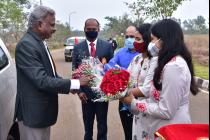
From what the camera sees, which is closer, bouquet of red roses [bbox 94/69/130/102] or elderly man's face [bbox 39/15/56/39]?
bouquet of red roses [bbox 94/69/130/102]

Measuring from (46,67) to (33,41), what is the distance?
0.24 metres

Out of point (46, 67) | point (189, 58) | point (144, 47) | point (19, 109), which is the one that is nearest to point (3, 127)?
point (19, 109)

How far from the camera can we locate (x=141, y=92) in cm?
374

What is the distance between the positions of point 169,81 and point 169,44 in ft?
0.98

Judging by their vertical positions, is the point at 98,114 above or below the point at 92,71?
below

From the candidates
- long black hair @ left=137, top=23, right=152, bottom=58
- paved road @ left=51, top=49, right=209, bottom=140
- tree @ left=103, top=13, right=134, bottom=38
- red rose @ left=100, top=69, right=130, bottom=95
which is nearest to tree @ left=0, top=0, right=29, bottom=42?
tree @ left=103, top=13, right=134, bottom=38

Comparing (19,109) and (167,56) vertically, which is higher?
(167,56)

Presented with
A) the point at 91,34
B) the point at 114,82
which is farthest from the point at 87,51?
the point at 114,82

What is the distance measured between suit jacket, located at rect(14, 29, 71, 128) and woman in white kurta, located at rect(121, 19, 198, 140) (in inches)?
25.5

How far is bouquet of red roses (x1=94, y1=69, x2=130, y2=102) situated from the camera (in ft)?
10.8

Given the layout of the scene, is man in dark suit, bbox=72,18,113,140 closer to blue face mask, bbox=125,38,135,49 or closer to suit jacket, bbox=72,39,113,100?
suit jacket, bbox=72,39,113,100

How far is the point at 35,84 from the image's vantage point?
11.5 feet

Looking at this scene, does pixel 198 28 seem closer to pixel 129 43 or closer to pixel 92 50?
pixel 129 43

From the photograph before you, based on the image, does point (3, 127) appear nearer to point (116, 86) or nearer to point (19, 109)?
point (19, 109)
